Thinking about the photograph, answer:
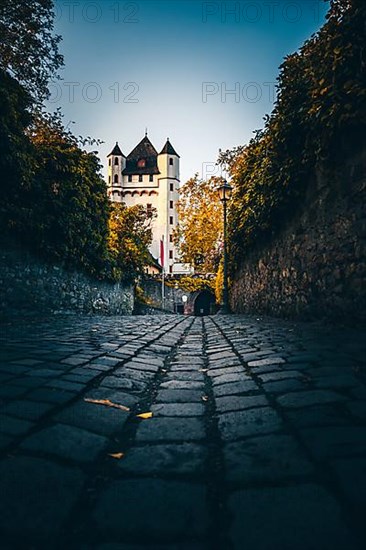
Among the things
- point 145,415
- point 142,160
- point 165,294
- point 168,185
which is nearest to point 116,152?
point 142,160

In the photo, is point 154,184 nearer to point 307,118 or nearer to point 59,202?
point 59,202

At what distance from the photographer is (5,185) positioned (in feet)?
23.8

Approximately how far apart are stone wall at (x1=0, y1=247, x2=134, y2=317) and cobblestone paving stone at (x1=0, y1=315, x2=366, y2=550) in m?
5.05

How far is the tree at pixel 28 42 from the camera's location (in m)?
8.75

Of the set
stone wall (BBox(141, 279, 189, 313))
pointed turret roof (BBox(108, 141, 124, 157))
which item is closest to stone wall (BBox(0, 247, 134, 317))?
stone wall (BBox(141, 279, 189, 313))

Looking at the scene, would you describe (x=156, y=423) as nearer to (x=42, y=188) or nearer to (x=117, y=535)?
(x=117, y=535)

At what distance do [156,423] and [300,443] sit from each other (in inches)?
29.5

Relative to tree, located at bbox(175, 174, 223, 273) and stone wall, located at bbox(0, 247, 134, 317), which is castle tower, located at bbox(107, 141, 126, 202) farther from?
stone wall, located at bbox(0, 247, 134, 317)

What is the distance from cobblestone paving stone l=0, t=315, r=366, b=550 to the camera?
95cm

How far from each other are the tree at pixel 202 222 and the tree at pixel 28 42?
20.3 m

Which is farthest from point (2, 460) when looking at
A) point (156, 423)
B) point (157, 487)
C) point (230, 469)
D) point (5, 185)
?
point (5, 185)

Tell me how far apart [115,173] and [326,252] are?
179 ft

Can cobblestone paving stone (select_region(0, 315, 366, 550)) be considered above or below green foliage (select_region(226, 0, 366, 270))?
below

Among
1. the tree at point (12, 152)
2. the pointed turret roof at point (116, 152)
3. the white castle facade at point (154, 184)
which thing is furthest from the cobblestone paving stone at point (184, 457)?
the pointed turret roof at point (116, 152)
